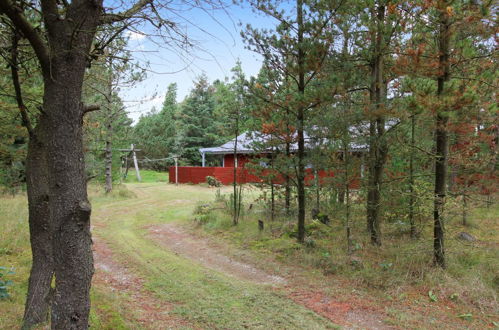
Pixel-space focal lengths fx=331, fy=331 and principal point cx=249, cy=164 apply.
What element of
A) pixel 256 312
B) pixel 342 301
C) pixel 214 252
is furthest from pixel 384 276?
pixel 214 252

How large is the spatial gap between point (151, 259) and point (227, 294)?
2311 millimetres

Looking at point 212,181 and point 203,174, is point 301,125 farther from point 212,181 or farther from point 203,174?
point 203,174

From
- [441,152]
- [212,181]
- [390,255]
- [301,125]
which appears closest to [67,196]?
[301,125]

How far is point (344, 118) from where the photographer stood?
6176 mm

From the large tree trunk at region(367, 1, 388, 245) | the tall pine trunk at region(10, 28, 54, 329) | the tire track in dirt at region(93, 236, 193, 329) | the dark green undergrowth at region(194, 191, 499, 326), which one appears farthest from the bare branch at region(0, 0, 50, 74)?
the large tree trunk at region(367, 1, 388, 245)

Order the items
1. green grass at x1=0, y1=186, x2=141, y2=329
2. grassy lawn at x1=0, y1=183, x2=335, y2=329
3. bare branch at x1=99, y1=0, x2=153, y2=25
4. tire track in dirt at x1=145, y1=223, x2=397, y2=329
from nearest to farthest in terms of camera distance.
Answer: bare branch at x1=99, y1=0, x2=153, y2=25 < green grass at x1=0, y1=186, x2=141, y2=329 < grassy lawn at x1=0, y1=183, x2=335, y2=329 < tire track in dirt at x1=145, y1=223, x2=397, y2=329

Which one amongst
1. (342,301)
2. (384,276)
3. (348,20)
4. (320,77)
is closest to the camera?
(342,301)

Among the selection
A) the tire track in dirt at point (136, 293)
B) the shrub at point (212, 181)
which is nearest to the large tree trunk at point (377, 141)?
the tire track in dirt at point (136, 293)

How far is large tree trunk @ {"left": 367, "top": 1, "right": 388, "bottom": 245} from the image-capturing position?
6.16 meters

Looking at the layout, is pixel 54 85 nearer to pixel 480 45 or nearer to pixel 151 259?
pixel 151 259

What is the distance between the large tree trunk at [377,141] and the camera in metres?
6.16

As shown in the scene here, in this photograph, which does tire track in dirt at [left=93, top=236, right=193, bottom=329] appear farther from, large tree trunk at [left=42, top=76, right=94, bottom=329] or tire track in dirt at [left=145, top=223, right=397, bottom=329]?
large tree trunk at [left=42, top=76, right=94, bottom=329]

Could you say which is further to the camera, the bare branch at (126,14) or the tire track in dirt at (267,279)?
the tire track in dirt at (267,279)

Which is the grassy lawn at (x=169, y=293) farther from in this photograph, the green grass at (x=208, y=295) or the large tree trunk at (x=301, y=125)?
the large tree trunk at (x=301, y=125)
